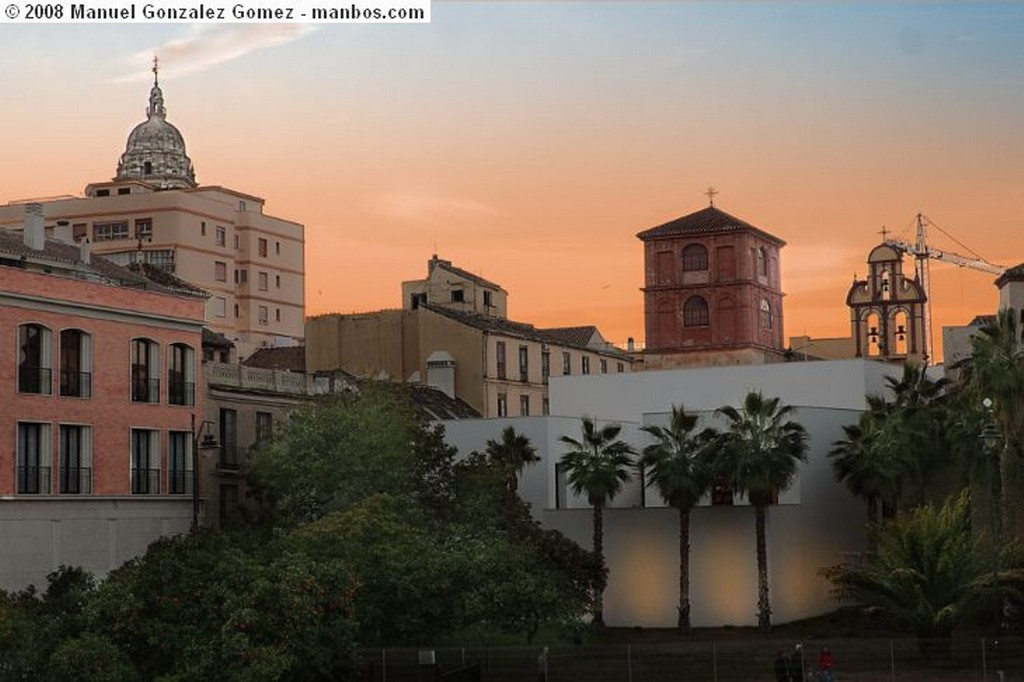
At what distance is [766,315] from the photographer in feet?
457

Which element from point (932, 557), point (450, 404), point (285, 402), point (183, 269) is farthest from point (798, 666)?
point (183, 269)

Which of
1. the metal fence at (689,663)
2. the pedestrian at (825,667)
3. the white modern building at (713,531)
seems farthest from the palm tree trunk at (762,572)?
the pedestrian at (825,667)

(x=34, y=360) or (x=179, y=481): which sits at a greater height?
Result: (x=34, y=360)

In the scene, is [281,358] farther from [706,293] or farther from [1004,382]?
[1004,382]

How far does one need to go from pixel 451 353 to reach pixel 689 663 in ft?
168

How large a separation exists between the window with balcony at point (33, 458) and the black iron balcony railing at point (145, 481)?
179 inches

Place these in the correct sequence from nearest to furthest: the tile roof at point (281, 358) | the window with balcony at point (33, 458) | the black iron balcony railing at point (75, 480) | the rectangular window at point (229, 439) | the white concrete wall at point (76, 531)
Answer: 1. the white concrete wall at point (76, 531)
2. the window with balcony at point (33, 458)
3. the black iron balcony railing at point (75, 480)
4. the rectangular window at point (229, 439)
5. the tile roof at point (281, 358)

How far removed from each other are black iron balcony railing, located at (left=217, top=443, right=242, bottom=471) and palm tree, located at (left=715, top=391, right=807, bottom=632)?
768 inches

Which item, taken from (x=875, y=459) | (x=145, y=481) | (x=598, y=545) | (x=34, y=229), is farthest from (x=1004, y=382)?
(x=34, y=229)

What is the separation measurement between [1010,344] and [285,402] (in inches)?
1212

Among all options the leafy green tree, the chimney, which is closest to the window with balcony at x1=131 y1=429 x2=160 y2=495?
the chimney

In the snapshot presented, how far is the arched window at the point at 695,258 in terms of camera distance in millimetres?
136625

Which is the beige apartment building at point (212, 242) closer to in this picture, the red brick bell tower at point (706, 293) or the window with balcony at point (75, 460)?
the red brick bell tower at point (706, 293)

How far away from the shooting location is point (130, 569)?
1954 inches
